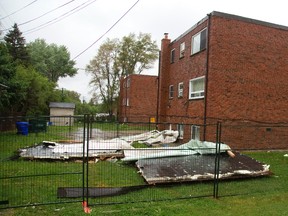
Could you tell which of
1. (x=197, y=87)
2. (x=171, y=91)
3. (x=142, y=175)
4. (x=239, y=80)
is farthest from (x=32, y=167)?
(x=171, y=91)

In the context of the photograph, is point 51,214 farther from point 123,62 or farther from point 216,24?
point 123,62

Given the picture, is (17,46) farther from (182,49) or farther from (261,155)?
(261,155)

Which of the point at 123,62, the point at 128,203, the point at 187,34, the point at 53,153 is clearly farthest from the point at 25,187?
the point at 123,62

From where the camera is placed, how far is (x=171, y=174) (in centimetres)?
714

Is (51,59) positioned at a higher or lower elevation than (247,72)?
higher

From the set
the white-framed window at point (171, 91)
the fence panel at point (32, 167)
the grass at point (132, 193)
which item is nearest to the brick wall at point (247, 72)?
the grass at point (132, 193)

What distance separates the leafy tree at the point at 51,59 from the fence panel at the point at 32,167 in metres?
44.2

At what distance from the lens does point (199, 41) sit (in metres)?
14.7

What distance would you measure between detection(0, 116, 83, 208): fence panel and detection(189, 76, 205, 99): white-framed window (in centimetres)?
790

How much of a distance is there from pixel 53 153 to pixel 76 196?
4.41 metres

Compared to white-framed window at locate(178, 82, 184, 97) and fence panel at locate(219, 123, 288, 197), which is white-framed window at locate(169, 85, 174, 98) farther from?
fence panel at locate(219, 123, 288, 197)

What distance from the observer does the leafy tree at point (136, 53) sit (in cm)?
4588

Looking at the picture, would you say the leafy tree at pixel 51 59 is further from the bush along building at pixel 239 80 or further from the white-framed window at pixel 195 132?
the white-framed window at pixel 195 132

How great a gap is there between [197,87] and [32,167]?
9732 millimetres
